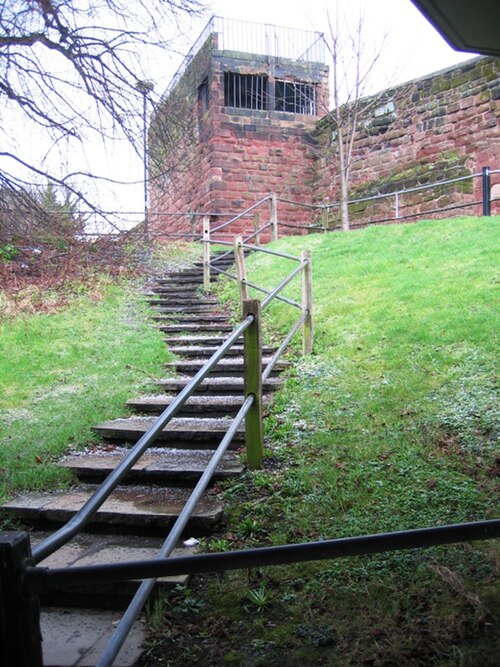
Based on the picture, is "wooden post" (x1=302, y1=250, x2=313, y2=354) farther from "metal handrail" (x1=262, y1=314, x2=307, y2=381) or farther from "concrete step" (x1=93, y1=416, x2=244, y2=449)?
"concrete step" (x1=93, y1=416, x2=244, y2=449)

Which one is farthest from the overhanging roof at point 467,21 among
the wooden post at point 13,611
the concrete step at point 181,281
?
the concrete step at point 181,281

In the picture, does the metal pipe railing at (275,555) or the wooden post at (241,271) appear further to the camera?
the wooden post at (241,271)

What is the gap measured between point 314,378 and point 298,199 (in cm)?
1234

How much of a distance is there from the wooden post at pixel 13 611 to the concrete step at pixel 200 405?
3.82 metres

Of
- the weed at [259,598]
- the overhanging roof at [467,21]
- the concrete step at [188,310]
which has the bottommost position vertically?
the weed at [259,598]

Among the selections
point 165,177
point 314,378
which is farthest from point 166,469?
point 165,177

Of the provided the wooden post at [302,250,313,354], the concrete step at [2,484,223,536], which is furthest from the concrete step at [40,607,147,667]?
the wooden post at [302,250,313,354]

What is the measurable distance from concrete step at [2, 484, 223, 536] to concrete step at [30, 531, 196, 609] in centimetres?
6

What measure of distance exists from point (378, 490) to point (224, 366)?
290 centimetres

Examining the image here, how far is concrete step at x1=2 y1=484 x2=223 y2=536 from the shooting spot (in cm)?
322

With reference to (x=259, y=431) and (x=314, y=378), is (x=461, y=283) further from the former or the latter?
(x=259, y=431)

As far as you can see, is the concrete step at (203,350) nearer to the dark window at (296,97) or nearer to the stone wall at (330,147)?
the stone wall at (330,147)

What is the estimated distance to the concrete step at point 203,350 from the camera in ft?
21.7

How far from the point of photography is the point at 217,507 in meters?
3.33
